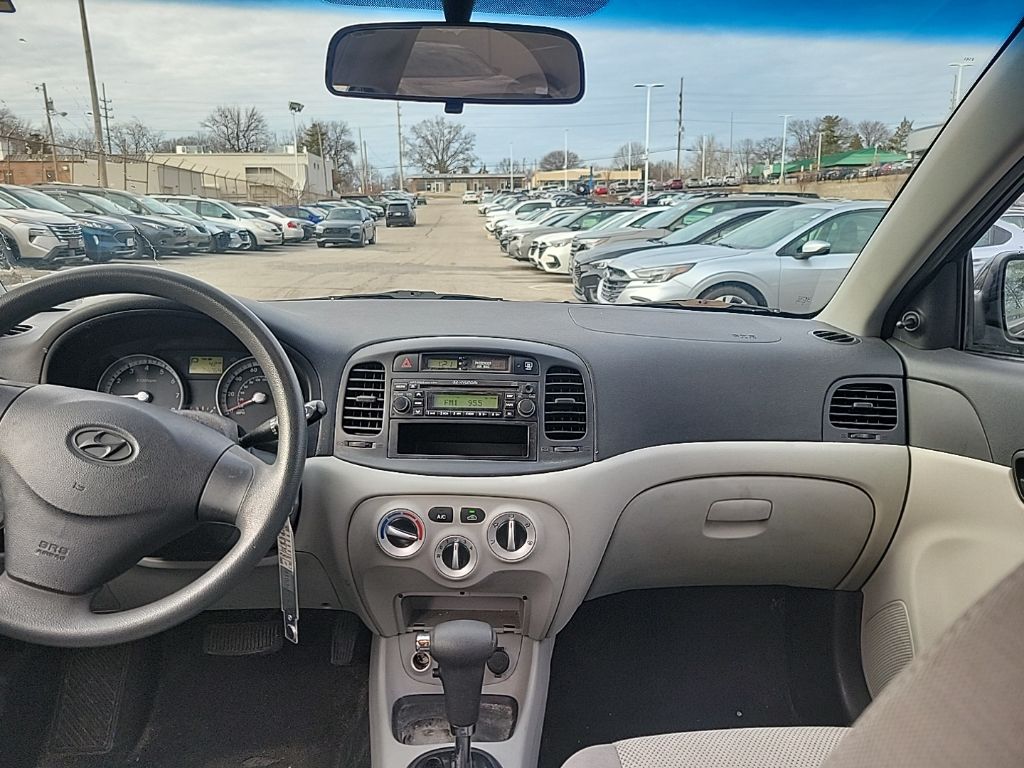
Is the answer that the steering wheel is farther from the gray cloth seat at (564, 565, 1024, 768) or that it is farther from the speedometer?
the gray cloth seat at (564, 565, 1024, 768)

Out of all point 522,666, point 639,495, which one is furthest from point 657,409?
point 522,666

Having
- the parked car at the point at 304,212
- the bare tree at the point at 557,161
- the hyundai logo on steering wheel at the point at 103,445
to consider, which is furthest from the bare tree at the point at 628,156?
the hyundai logo on steering wheel at the point at 103,445

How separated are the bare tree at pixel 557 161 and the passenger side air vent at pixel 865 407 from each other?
1.25 meters

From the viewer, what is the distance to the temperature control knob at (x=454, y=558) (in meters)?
2.36

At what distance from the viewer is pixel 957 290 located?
2527 mm

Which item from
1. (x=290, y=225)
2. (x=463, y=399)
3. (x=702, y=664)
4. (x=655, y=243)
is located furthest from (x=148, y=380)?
(x=655, y=243)

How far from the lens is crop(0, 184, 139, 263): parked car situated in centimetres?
237

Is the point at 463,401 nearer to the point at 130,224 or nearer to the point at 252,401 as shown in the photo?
the point at 252,401

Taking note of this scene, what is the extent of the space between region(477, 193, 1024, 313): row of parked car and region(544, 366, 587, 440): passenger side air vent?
2.40 feet

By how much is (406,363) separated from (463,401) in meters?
0.18

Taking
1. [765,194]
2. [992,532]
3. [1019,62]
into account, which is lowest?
[992,532]

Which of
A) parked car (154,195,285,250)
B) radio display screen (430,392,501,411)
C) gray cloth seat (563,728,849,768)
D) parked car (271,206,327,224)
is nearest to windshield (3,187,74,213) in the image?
parked car (154,195,285,250)

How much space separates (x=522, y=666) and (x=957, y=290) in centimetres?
166

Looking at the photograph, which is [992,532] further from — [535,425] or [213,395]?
[213,395]
